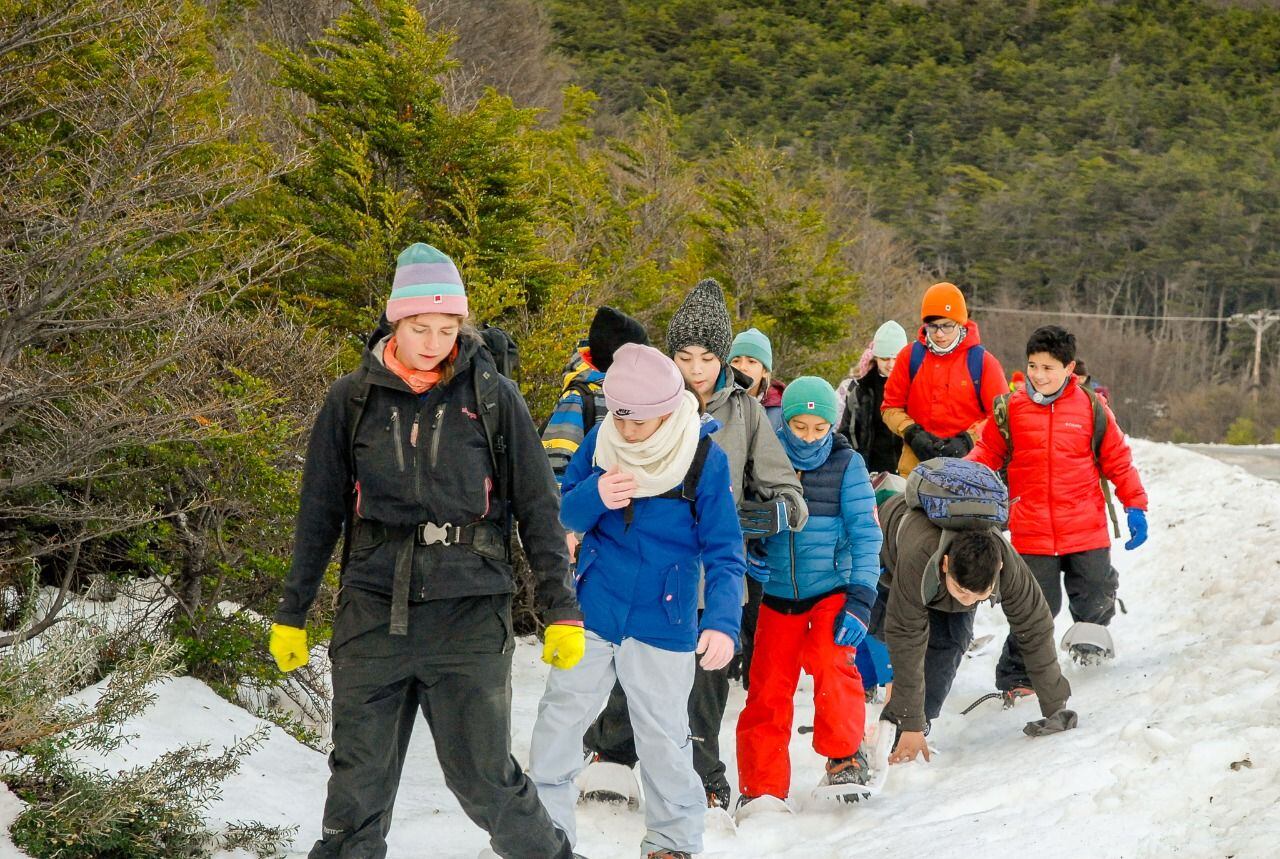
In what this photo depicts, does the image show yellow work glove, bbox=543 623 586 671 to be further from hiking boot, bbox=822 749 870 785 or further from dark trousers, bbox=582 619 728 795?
hiking boot, bbox=822 749 870 785

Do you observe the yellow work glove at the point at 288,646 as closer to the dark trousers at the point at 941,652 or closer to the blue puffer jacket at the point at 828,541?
the blue puffer jacket at the point at 828,541

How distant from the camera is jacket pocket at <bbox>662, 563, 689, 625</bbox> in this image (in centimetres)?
418

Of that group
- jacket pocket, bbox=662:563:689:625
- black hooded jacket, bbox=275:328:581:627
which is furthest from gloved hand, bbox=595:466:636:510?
black hooded jacket, bbox=275:328:581:627

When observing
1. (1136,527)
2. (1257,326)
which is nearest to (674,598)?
(1136,527)

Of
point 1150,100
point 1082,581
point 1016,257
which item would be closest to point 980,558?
point 1082,581

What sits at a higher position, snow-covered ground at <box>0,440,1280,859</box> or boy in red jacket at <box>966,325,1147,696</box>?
boy in red jacket at <box>966,325,1147,696</box>

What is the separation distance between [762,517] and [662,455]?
0.92 metres

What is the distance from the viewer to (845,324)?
16.1 m

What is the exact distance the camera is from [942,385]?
289 inches

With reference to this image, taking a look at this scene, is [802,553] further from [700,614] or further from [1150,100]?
[1150,100]

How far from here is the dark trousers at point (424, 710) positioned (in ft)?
11.6

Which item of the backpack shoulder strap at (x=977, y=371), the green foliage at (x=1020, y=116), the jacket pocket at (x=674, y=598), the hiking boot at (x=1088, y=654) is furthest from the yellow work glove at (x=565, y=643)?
the green foliage at (x=1020, y=116)

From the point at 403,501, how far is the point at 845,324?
13.2m

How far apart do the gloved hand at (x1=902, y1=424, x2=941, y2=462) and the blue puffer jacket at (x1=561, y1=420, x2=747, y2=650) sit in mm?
3283
